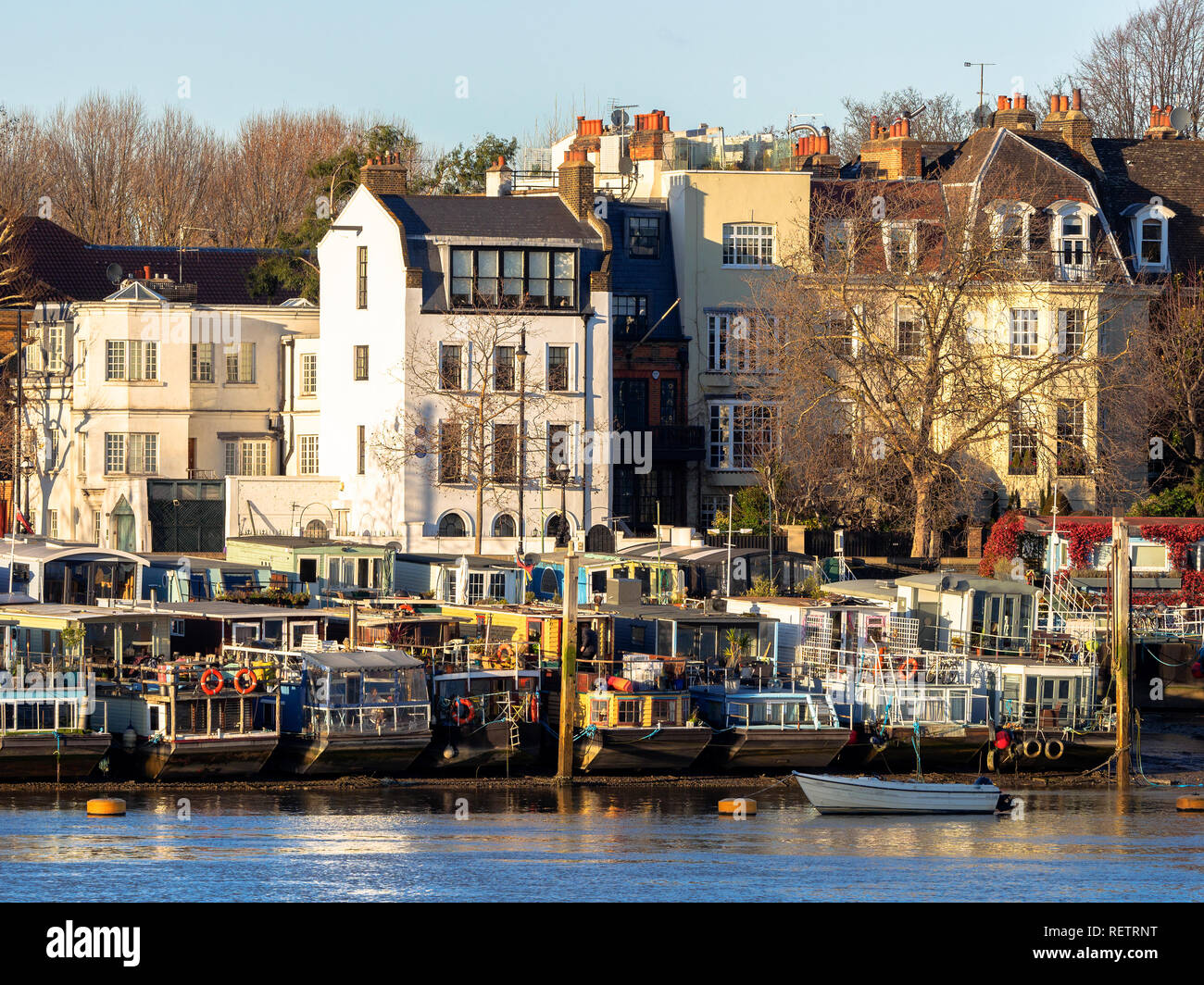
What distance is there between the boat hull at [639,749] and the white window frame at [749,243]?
3084 cm

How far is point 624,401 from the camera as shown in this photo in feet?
253

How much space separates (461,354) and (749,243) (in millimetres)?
12198

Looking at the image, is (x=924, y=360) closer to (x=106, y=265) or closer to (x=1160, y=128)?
(x=1160, y=128)

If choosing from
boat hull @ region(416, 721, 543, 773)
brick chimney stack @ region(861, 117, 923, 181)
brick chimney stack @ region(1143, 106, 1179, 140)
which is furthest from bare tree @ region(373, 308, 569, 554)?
brick chimney stack @ region(1143, 106, 1179, 140)

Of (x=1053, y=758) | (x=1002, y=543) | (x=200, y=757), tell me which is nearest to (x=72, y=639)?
A: (x=200, y=757)

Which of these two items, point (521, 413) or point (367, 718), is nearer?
point (367, 718)

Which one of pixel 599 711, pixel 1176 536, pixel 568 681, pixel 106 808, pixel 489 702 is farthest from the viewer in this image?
pixel 1176 536

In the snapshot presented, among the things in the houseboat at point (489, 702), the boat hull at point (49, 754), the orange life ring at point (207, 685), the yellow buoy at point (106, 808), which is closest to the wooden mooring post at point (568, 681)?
the houseboat at point (489, 702)

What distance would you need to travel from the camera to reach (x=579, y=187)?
247 feet

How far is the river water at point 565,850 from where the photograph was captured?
38594 mm

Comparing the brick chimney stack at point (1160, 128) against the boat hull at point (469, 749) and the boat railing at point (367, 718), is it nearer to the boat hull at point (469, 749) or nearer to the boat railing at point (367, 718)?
the boat hull at point (469, 749)

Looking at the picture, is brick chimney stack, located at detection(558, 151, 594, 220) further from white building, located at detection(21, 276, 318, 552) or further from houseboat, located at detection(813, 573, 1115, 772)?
houseboat, located at detection(813, 573, 1115, 772)

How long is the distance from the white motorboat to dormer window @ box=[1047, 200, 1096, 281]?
106ft
